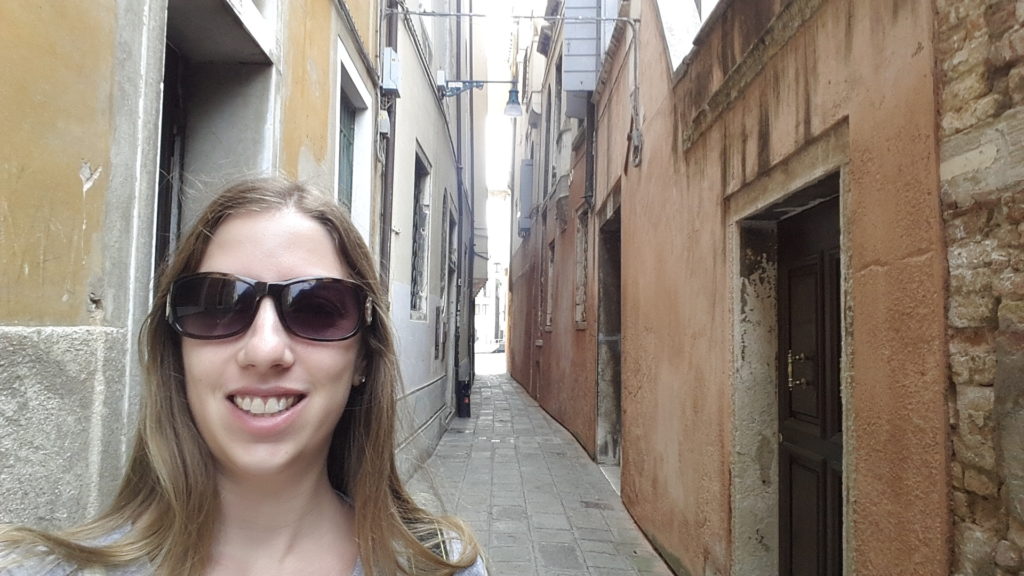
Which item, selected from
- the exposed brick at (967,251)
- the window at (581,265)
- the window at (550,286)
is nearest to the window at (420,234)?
the window at (581,265)

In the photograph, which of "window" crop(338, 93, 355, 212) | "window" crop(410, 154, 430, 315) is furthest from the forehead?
"window" crop(410, 154, 430, 315)

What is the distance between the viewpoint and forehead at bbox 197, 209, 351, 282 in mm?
1107

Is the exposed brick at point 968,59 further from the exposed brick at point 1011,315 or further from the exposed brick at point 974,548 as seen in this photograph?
the exposed brick at point 974,548

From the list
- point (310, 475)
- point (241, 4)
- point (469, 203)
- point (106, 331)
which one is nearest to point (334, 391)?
point (310, 475)

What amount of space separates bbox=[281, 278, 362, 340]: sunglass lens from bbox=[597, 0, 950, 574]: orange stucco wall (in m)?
1.66

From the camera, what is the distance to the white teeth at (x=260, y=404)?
3.36 ft

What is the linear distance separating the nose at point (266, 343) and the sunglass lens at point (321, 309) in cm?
2

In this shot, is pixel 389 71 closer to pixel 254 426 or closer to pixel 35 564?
pixel 254 426

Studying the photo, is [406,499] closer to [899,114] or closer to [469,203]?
[899,114]

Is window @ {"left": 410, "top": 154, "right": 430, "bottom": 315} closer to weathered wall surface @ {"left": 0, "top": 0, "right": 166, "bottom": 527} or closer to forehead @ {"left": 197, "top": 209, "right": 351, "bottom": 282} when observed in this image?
weathered wall surface @ {"left": 0, "top": 0, "right": 166, "bottom": 527}

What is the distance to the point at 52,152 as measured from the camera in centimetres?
176

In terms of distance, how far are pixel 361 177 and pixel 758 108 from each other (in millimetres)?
3208

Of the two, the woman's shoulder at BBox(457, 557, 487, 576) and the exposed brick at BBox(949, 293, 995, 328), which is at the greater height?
the exposed brick at BBox(949, 293, 995, 328)

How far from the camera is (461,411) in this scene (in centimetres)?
1225
